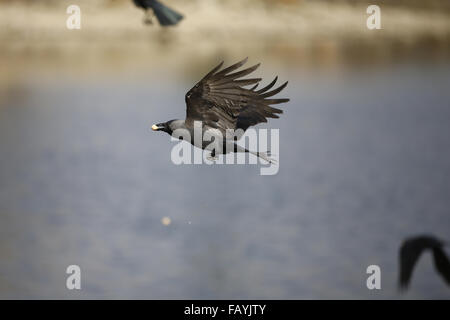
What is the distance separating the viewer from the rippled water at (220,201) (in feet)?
44.7

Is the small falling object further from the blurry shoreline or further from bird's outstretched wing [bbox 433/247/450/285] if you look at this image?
the blurry shoreline

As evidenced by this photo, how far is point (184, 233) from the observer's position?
49.5ft

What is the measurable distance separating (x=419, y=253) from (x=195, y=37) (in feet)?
66.6

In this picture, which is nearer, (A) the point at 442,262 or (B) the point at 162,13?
(A) the point at 442,262

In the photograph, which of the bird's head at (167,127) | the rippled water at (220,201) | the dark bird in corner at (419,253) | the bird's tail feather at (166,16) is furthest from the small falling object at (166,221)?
the dark bird in corner at (419,253)

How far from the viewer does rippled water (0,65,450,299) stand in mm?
13617

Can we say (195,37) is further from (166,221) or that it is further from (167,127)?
(167,127)

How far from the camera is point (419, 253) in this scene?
6988 mm

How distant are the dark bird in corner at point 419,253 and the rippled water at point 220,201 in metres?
6.02

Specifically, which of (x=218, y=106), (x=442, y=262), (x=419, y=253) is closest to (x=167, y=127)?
(x=218, y=106)

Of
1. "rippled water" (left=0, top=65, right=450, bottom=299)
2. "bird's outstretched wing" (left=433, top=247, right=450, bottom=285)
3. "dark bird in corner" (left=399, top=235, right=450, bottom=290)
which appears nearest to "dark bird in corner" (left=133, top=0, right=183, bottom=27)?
"rippled water" (left=0, top=65, right=450, bottom=299)

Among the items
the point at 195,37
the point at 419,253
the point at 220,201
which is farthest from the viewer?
the point at 195,37

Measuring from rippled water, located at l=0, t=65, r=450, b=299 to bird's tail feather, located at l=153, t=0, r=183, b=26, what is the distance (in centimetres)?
430

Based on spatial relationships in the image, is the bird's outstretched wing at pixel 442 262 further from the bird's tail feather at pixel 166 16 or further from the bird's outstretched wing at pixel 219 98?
the bird's tail feather at pixel 166 16
